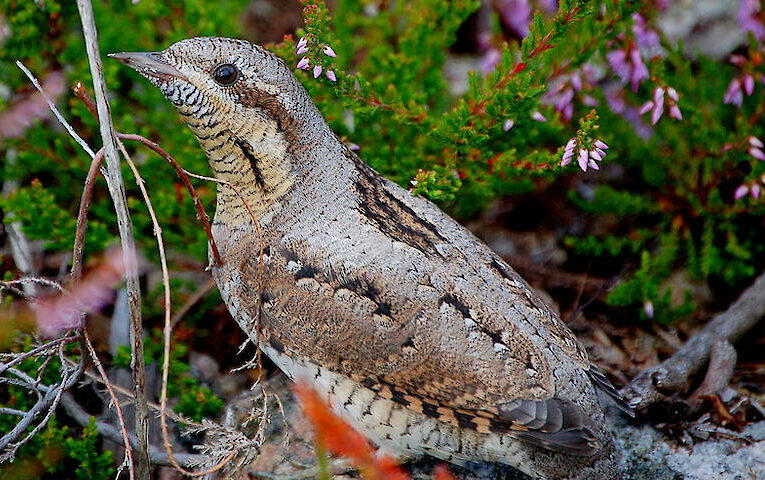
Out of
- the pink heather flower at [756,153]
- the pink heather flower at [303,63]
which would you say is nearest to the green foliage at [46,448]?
the pink heather flower at [303,63]

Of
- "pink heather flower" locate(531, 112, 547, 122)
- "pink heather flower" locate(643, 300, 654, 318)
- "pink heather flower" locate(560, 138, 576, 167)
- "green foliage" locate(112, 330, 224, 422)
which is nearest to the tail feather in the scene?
"pink heather flower" locate(560, 138, 576, 167)

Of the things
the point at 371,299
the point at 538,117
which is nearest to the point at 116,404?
the point at 371,299

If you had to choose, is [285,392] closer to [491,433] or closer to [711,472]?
[491,433]

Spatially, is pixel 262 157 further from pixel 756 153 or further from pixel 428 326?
pixel 756 153

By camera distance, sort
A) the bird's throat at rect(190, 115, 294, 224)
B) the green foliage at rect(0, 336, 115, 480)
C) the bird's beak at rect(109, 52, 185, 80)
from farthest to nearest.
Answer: the green foliage at rect(0, 336, 115, 480)
the bird's throat at rect(190, 115, 294, 224)
the bird's beak at rect(109, 52, 185, 80)

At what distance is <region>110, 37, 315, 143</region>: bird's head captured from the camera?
2840 mm

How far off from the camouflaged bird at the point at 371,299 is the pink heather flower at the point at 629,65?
4.83 feet

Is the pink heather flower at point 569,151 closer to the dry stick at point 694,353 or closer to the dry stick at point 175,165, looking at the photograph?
the dry stick at point 694,353

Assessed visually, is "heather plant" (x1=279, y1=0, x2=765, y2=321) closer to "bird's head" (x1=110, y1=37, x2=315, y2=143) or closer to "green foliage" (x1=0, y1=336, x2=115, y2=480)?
"bird's head" (x1=110, y1=37, x2=315, y2=143)

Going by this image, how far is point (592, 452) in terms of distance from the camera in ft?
8.95

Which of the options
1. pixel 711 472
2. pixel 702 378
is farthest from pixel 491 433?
pixel 702 378

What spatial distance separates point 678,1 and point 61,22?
3.96m

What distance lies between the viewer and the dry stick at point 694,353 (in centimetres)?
349

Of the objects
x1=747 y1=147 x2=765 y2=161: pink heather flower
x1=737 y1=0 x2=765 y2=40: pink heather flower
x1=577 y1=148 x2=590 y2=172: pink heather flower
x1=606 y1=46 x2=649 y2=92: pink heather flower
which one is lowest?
Result: x1=577 y1=148 x2=590 y2=172: pink heather flower
